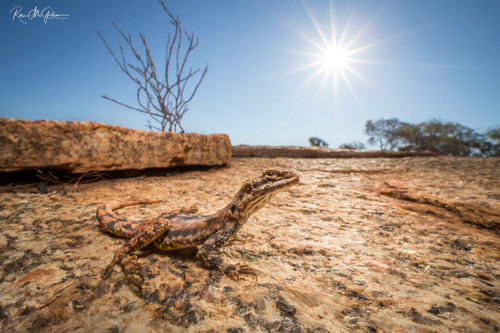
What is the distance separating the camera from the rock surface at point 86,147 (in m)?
2.64

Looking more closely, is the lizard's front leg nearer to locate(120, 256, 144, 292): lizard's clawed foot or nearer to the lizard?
the lizard

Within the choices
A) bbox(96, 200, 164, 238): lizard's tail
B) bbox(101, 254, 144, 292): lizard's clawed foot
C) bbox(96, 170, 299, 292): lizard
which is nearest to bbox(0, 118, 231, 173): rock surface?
bbox(96, 200, 164, 238): lizard's tail

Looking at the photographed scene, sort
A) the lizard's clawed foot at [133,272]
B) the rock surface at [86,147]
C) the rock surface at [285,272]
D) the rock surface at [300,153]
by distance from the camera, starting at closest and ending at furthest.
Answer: the rock surface at [285,272]
the lizard's clawed foot at [133,272]
the rock surface at [86,147]
the rock surface at [300,153]

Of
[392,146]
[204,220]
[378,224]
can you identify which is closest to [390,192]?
[378,224]

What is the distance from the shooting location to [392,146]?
30.8 metres

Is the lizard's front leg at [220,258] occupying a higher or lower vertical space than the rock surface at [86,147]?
lower

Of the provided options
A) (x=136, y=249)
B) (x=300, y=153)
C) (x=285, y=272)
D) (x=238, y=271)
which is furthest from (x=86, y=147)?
(x=300, y=153)

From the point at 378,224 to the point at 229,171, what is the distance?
3.39m

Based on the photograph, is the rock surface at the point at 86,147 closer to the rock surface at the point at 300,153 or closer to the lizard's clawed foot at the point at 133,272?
the lizard's clawed foot at the point at 133,272

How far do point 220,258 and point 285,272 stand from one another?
47 cm

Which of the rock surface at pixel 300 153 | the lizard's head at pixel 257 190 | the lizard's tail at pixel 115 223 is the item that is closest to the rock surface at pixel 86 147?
the lizard's tail at pixel 115 223

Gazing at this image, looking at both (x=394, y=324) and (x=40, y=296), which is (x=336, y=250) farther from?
(x=40, y=296)

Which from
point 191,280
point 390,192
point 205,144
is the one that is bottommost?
point 191,280

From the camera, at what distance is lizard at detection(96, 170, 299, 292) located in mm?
1502
